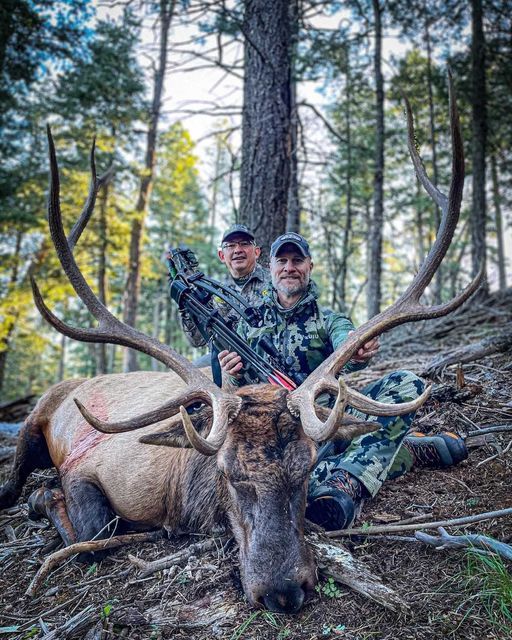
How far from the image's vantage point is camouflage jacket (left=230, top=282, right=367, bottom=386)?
3990mm

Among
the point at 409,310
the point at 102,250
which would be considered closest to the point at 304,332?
the point at 409,310

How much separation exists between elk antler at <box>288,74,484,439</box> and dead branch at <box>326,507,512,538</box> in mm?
614

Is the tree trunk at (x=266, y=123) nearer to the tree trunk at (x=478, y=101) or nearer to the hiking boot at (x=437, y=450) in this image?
the hiking boot at (x=437, y=450)

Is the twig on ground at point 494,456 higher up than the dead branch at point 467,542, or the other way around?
the twig on ground at point 494,456

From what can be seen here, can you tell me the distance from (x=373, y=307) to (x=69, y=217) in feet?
31.6

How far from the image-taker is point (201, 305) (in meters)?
3.83

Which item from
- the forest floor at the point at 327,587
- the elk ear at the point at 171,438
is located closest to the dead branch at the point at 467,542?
the forest floor at the point at 327,587

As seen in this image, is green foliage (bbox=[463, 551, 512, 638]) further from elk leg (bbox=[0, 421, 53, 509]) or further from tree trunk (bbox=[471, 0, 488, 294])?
tree trunk (bbox=[471, 0, 488, 294])

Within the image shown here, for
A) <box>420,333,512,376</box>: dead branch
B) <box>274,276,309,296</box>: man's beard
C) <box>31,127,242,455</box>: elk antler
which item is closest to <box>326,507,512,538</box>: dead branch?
<box>31,127,242,455</box>: elk antler

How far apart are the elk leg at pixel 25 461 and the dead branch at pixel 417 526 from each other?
2921 millimetres

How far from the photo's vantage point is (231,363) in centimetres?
348

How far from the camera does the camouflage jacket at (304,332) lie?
399 centimetres

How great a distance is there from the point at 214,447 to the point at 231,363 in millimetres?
1053

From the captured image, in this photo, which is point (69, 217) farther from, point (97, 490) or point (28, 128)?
point (97, 490)
